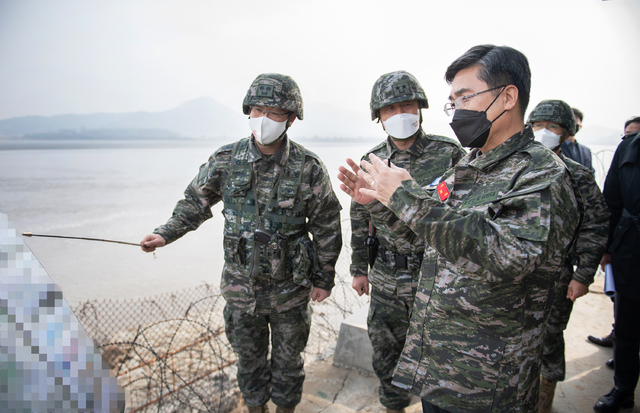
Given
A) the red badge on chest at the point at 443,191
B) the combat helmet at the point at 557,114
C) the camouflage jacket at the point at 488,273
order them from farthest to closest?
the combat helmet at the point at 557,114
the red badge on chest at the point at 443,191
the camouflage jacket at the point at 488,273

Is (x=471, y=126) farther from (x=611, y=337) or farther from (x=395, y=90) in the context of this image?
(x=611, y=337)

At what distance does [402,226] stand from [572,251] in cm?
161

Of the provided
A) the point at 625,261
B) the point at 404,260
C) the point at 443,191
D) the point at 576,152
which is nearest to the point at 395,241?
the point at 404,260

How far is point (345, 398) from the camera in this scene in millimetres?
3109

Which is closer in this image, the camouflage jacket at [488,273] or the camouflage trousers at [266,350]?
the camouflage jacket at [488,273]

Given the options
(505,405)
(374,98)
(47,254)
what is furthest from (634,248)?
(47,254)

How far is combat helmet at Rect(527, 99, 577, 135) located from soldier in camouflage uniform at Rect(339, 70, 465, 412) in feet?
3.83

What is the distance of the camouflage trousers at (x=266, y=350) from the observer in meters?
2.47

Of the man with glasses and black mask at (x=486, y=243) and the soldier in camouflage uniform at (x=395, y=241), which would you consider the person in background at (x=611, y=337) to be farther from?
the man with glasses and black mask at (x=486, y=243)

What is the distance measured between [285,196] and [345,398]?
2.01m

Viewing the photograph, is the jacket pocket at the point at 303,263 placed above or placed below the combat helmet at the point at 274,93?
below

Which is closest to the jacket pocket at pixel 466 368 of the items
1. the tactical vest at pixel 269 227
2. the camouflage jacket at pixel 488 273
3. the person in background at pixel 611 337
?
the camouflage jacket at pixel 488 273

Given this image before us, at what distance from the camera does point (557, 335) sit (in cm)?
276

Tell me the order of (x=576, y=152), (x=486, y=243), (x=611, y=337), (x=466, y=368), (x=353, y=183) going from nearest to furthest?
(x=486, y=243)
(x=466, y=368)
(x=353, y=183)
(x=611, y=337)
(x=576, y=152)
